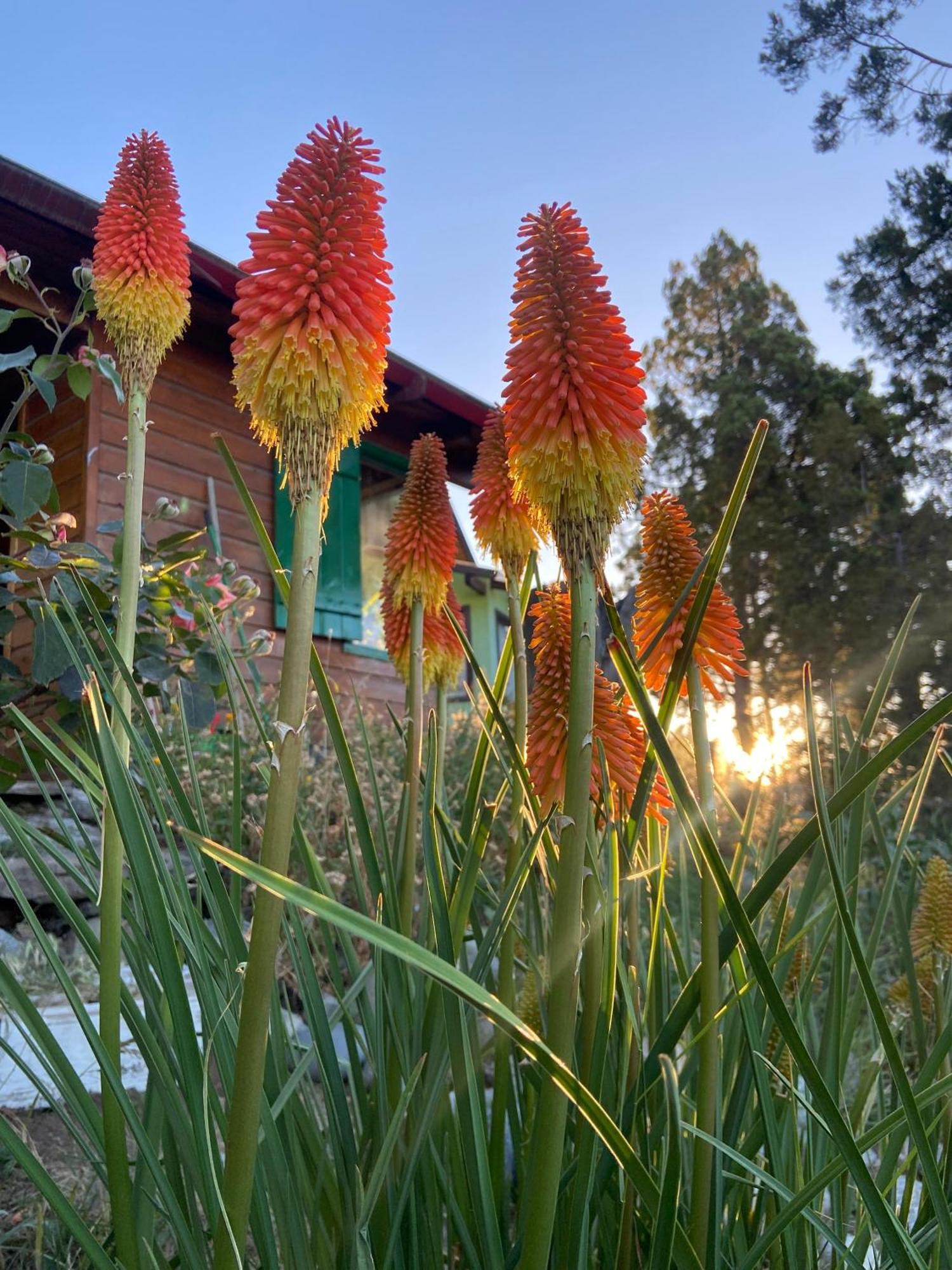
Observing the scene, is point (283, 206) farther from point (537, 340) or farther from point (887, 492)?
point (887, 492)

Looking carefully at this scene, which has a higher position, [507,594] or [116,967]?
[507,594]

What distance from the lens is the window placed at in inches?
370

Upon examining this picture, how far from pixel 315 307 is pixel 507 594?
29.4 inches

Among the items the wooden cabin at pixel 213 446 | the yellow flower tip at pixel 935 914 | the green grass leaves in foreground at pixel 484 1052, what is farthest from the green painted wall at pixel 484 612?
the green grass leaves in foreground at pixel 484 1052

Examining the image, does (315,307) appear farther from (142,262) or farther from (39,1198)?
(39,1198)

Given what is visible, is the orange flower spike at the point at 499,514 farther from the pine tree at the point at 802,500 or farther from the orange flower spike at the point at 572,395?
the pine tree at the point at 802,500

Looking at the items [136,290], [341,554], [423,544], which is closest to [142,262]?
[136,290]

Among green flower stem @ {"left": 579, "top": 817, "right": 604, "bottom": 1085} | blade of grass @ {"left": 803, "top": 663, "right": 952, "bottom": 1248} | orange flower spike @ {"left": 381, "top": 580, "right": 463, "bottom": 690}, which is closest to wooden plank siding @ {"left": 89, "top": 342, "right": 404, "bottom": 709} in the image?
orange flower spike @ {"left": 381, "top": 580, "right": 463, "bottom": 690}

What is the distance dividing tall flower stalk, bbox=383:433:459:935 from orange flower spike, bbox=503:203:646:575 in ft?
2.17

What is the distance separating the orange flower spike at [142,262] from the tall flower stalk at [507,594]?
2.13 feet

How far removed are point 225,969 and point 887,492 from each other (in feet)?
67.5

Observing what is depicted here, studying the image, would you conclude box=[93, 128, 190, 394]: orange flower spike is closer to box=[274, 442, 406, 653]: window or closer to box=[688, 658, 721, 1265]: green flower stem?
box=[688, 658, 721, 1265]: green flower stem

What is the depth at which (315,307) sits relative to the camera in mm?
1201

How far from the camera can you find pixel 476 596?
64.3 ft
